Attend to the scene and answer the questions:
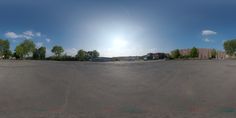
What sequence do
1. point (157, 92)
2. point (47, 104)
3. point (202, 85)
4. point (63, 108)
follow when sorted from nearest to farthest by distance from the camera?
point (63, 108), point (47, 104), point (157, 92), point (202, 85)

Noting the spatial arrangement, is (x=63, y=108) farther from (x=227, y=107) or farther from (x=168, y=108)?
(x=227, y=107)

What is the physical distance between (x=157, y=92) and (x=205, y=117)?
588cm

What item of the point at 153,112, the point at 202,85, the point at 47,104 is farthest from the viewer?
the point at 202,85

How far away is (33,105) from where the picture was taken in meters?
13.0

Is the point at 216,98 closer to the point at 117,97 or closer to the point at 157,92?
the point at 157,92

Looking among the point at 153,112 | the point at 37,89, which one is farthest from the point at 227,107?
the point at 37,89

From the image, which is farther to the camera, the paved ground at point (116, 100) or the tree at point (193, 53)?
the tree at point (193, 53)

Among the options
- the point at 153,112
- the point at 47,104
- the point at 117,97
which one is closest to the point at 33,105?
the point at 47,104

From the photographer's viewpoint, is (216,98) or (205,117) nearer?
(205,117)

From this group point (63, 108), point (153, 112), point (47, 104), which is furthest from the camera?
point (47, 104)

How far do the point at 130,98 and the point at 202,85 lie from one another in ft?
21.0

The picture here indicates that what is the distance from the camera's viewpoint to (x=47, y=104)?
43.4 ft

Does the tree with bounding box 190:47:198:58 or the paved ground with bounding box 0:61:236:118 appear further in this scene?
the tree with bounding box 190:47:198:58

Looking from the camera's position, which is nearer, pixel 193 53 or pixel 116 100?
pixel 116 100
